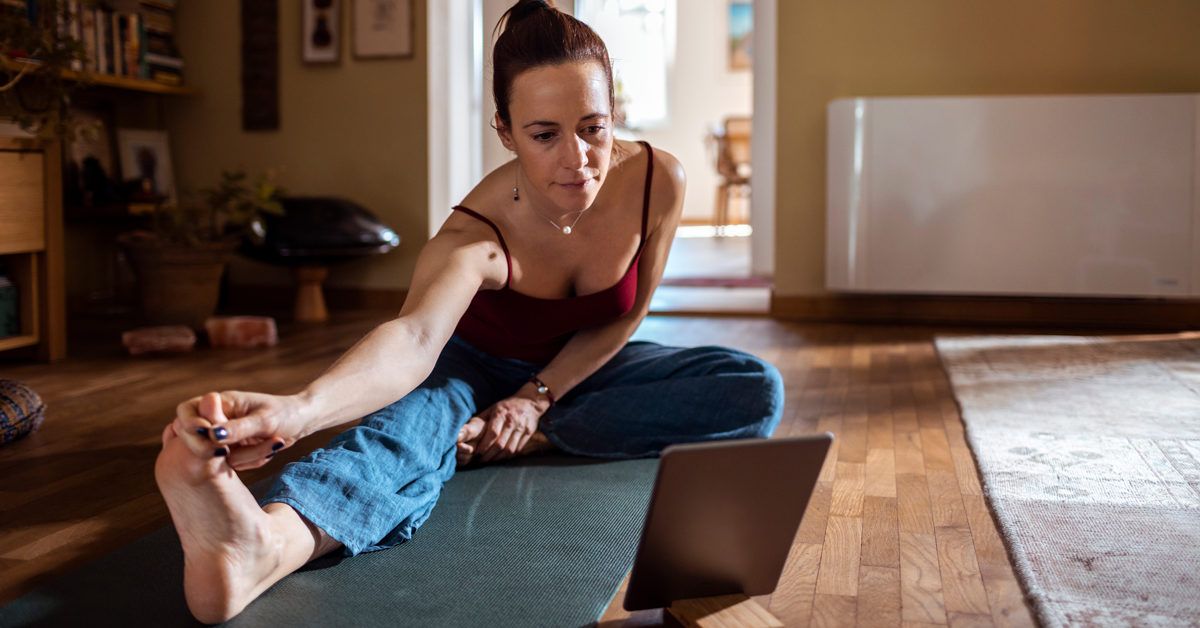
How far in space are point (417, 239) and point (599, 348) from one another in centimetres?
261

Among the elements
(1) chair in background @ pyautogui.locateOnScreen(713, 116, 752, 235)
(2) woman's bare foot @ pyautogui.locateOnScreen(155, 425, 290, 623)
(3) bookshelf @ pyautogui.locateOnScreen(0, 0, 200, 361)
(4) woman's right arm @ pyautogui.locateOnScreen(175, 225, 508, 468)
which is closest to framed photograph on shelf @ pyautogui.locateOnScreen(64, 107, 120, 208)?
(3) bookshelf @ pyautogui.locateOnScreen(0, 0, 200, 361)

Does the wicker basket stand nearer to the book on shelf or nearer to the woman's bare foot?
the woman's bare foot

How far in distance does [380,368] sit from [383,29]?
3379 millimetres

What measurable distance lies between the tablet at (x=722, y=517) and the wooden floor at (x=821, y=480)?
0.20 ft

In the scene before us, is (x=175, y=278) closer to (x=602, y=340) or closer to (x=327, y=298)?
(x=327, y=298)

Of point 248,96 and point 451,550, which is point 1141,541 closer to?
point 451,550

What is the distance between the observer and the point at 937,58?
12.7 ft

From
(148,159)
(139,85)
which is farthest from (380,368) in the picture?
(148,159)

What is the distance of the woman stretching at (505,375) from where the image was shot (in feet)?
3.62

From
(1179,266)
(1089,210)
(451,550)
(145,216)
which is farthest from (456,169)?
(451,550)

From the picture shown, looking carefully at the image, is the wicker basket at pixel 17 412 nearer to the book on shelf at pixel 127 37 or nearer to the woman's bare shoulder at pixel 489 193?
the woman's bare shoulder at pixel 489 193

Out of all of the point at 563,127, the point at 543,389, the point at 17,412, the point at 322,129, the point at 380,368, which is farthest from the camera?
the point at 322,129

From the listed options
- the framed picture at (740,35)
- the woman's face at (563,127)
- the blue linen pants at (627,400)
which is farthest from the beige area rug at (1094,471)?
the framed picture at (740,35)

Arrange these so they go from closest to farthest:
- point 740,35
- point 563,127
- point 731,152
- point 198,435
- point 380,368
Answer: point 198,435 → point 380,368 → point 563,127 → point 731,152 → point 740,35
